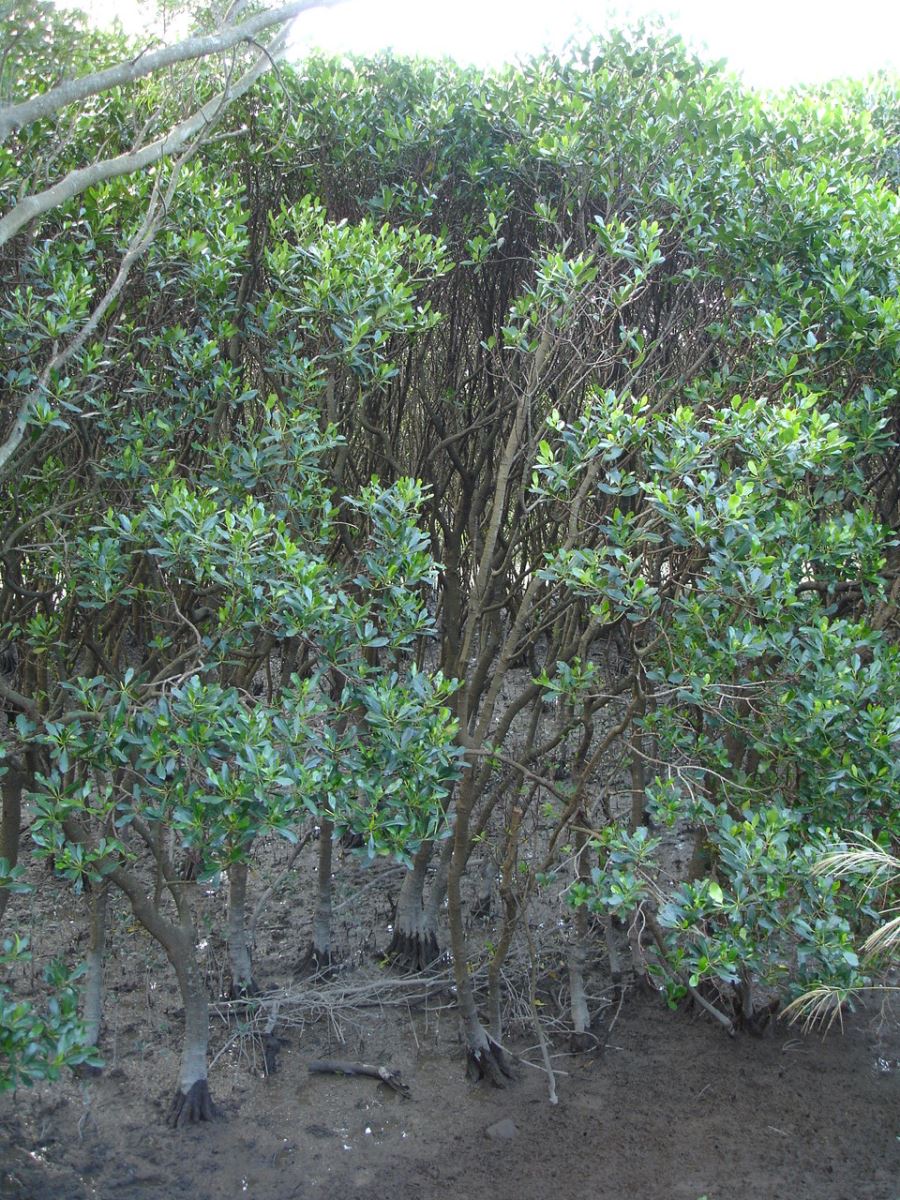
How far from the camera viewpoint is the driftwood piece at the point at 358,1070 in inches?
186

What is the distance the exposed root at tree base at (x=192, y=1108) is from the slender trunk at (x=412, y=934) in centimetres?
124

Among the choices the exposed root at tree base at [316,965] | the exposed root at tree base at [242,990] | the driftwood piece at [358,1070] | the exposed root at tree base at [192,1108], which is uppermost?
the exposed root at tree base at [316,965]

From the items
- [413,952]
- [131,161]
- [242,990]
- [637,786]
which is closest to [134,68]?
[131,161]

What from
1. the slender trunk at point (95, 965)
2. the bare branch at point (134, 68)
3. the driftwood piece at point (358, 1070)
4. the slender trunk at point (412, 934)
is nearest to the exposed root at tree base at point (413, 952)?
the slender trunk at point (412, 934)

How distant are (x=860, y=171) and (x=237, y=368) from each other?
303cm

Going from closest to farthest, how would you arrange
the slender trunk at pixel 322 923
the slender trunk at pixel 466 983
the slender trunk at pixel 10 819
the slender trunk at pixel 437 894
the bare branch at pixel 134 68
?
the bare branch at pixel 134 68 → the slender trunk at pixel 466 983 → the slender trunk at pixel 10 819 → the slender trunk at pixel 322 923 → the slender trunk at pixel 437 894

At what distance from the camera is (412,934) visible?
18.0 ft

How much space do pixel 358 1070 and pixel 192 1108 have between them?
735mm

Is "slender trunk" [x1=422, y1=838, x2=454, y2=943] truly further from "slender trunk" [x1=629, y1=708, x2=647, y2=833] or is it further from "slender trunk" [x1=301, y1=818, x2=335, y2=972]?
"slender trunk" [x1=629, y1=708, x2=647, y2=833]

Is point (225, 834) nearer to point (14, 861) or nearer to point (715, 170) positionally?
point (14, 861)

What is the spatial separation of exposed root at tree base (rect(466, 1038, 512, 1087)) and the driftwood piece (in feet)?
0.99

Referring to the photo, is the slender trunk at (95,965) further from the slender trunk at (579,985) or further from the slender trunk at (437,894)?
the slender trunk at (579,985)

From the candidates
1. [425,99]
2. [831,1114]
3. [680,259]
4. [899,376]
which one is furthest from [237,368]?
[831,1114]

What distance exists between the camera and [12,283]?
4.30 metres
